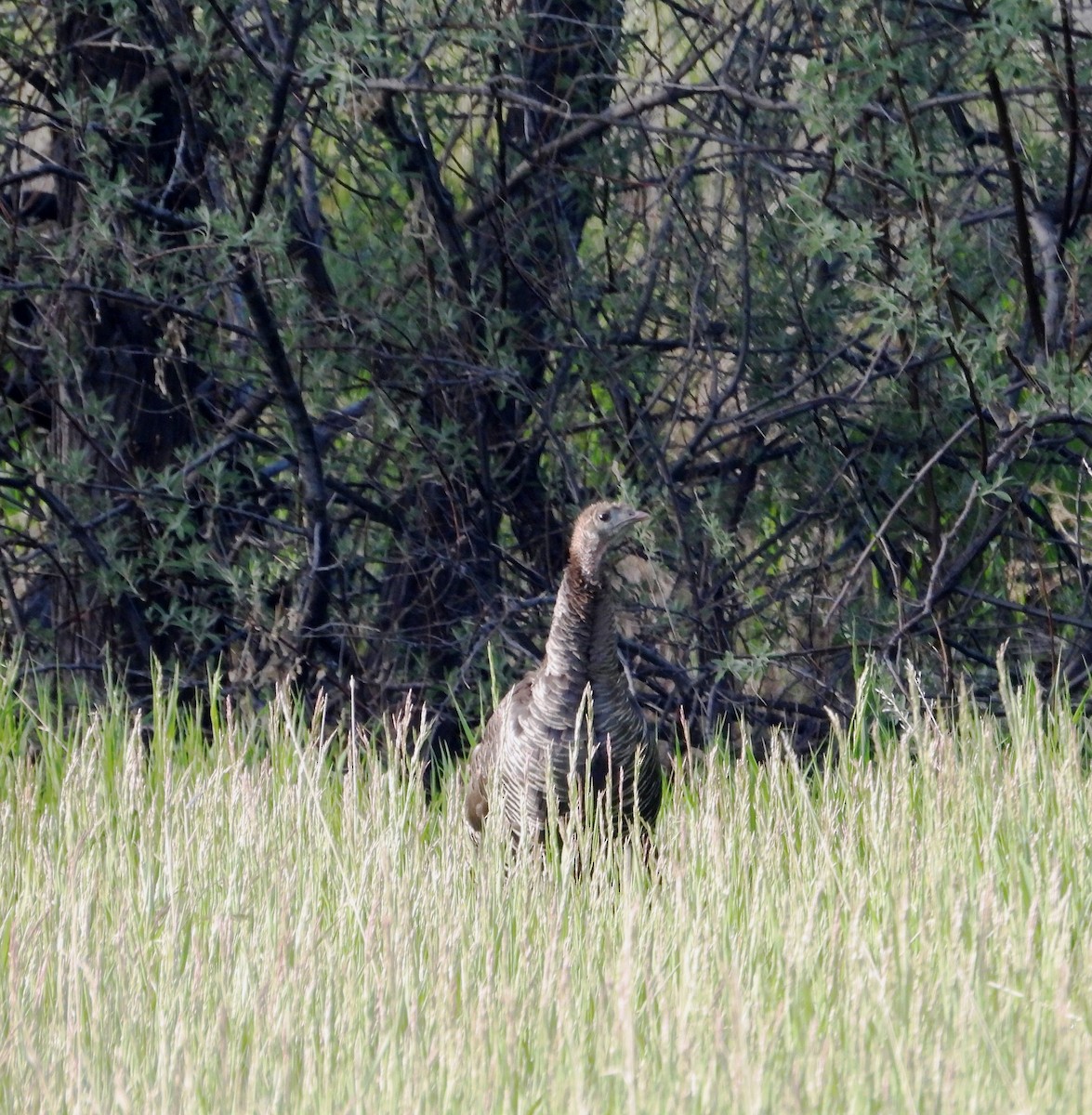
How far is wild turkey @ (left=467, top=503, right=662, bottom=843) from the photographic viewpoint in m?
4.91

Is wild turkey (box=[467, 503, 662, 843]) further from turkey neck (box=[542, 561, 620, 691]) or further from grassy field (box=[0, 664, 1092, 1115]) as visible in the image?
grassy field (box=[0, 664, 1092, 1115])

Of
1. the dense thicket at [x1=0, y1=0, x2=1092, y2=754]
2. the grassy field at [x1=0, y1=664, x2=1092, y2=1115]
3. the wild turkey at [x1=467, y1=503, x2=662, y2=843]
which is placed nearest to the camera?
the grassy field at [x1=0, y1=664, x2=1092, y2=1115]

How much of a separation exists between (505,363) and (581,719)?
1665 mm

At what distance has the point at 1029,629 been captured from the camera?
6133mm

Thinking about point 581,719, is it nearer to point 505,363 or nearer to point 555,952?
point 555,952

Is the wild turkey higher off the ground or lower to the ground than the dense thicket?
lower

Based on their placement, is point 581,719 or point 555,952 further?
point 581,719

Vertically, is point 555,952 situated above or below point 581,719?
below

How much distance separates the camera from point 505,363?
5996 mm

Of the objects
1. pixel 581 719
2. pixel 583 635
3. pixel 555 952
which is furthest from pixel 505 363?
pixel 555 952

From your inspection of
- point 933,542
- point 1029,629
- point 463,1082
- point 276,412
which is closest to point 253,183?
point 276,412

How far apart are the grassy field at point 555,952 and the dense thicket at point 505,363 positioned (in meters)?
1.28

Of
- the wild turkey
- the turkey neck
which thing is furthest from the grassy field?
the turkey neck

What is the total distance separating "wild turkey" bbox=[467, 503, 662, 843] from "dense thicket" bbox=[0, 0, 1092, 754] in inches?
21.6
